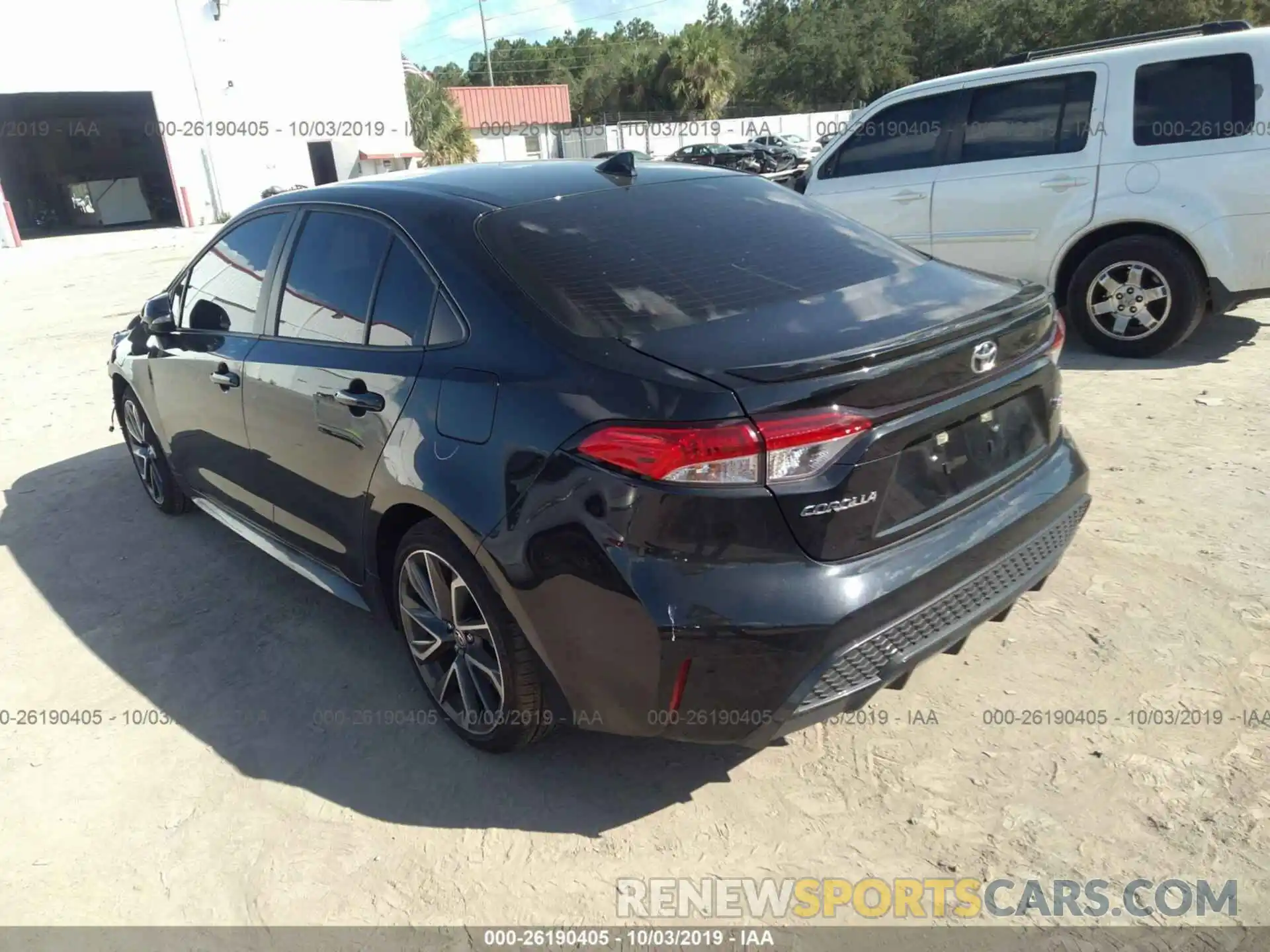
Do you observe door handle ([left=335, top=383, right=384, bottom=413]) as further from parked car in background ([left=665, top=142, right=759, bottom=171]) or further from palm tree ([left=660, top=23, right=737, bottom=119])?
palm tree ([left=660, top=23, right=737, bottom=119])

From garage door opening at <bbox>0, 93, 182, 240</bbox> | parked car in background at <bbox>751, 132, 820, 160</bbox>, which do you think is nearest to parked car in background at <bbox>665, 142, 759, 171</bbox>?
parked car in background at <bbox>751, 132, 820, 160</bbox>

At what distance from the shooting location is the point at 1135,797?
2557 mm

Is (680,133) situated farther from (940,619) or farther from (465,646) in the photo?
(940,619)

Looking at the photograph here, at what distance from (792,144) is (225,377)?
30.9 m

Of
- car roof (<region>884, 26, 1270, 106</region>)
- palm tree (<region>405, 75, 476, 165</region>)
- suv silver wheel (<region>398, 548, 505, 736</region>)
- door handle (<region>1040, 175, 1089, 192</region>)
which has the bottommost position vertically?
suv silver wheel (<region>398, 548, 505, 736</region>)

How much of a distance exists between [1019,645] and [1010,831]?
931 mm

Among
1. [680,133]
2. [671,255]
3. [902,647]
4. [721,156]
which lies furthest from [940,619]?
[680,133]

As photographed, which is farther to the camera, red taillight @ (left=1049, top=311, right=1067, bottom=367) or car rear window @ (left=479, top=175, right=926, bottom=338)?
red taillight @ (left=1049, top=311, right=1067, bottom=367)

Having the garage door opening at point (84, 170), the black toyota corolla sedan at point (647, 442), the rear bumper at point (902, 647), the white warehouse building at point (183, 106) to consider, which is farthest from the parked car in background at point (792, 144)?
the rear bumper at point (902, 647)

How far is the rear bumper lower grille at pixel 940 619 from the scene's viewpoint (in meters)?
2.29

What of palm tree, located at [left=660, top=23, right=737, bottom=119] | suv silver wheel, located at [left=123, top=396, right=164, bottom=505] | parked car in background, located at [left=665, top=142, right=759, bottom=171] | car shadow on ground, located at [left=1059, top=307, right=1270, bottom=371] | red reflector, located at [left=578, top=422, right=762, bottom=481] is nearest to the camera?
red reflector, located at [left=578, top=422, right=762, bottom=481]

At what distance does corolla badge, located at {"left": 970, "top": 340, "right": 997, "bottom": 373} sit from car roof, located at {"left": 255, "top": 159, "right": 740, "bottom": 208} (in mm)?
1435

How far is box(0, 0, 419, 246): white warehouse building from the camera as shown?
92.0 feet

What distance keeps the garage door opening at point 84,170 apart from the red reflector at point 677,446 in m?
36.2
